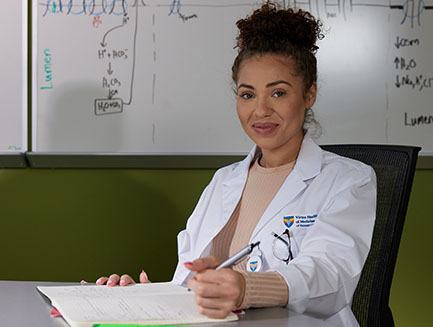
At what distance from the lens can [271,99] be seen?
5.32ft

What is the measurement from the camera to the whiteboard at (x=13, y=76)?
2.76m

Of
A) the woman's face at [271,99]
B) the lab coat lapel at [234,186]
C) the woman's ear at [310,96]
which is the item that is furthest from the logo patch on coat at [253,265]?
the woman's ear at [310,96]

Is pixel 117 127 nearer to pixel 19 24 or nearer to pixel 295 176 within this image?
pixel 19 24

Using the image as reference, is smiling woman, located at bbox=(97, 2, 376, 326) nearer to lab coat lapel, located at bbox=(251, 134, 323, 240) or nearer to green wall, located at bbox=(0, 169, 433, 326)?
lab coat lapel, located at bbox=(251, 134, 323, 240)

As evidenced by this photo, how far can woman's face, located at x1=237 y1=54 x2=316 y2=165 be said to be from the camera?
1.61 meters

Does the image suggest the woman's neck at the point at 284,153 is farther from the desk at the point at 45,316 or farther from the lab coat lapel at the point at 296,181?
the desk at the point at 45,316

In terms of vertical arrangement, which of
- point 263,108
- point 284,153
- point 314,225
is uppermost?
point 263,108

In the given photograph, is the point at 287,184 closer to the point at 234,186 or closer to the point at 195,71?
the point at 234,186

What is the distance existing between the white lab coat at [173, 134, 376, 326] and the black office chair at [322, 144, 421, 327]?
9 centimetres

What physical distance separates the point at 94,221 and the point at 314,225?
1651mm

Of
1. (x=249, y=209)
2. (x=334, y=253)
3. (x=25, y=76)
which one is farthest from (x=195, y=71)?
(x=334, y=253)

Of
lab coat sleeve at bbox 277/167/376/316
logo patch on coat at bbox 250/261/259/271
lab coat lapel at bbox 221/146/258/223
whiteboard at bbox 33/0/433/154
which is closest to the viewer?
lab coat sleeve at bbox 277/167/376/316

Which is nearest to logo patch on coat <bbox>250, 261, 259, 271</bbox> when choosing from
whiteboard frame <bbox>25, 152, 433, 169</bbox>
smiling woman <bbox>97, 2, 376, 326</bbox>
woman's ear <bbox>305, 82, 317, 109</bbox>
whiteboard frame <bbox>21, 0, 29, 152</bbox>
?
smiling woman <bbox>97, 2, 376, 326</bbox>

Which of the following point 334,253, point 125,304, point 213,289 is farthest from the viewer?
point 334,253
